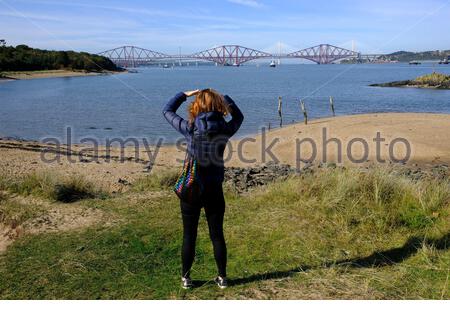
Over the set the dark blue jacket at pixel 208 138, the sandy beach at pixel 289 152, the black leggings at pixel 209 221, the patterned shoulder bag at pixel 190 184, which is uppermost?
the dark blue jacket at pixel 208 138

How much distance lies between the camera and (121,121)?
31.1 m

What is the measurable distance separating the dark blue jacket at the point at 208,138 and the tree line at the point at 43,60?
97.3 meters

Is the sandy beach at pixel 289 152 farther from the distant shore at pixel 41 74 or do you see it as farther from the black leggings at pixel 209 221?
the distant shore at pixel 41 74

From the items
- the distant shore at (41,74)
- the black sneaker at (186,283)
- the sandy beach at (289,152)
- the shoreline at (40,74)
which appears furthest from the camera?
the distant shore at (41,74)

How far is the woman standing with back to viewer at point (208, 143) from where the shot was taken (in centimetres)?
356

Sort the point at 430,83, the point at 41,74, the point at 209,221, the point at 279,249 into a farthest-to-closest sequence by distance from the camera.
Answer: the point at 41,74 < the point at 430,83 < the point at 279,249 < the point at 209,221

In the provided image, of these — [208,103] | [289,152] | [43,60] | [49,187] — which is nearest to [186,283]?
[208,103]

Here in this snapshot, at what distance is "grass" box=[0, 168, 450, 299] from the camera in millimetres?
4094

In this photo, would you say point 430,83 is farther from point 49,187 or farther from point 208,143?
point 208,143

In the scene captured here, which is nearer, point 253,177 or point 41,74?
point 253,177

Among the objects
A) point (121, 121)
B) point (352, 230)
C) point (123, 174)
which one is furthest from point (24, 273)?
point (121, 121)

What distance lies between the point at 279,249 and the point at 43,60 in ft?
359

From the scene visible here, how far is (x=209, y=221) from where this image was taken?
3.89 meters

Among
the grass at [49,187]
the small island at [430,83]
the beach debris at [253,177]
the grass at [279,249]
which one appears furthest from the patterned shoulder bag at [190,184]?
the small island at [430,83]
